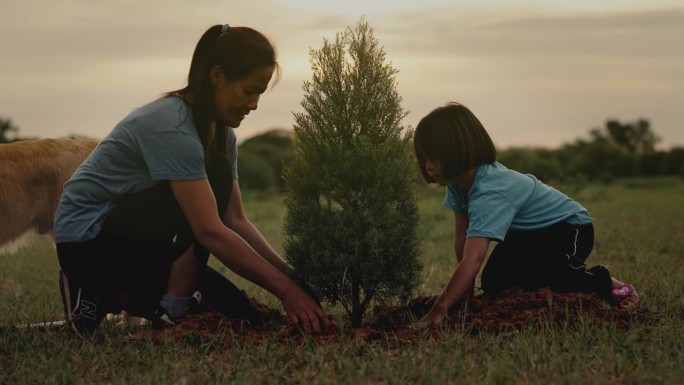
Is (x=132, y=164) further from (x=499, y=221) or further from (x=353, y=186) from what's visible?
(x=499, y=221)

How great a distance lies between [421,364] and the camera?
4074 mm

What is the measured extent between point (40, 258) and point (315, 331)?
8652mm

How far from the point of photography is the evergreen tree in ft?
16.3

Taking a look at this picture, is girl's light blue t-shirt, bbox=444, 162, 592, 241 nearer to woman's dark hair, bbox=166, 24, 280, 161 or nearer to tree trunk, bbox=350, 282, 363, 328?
tree trunk, bbox=350, 282, 363, 328

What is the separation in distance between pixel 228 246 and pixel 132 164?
3.18 ft

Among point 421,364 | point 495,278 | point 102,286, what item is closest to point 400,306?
point 495,278

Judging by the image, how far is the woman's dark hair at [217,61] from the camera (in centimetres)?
483

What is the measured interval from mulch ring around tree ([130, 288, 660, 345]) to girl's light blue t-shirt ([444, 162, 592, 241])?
50 centimetres

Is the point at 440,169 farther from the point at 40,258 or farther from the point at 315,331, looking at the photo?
the point at 40,258

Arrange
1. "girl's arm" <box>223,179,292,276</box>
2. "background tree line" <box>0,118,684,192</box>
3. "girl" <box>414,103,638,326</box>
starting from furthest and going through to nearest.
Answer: "background tree line" <box>0,118,684,192</box>, "girl's arm" <box>223,179,292,276</box>, "girl" <box>414,103,638,326</box>

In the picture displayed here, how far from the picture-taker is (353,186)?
5012mm

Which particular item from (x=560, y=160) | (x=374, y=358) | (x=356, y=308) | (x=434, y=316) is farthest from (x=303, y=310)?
(x=560, y=160)

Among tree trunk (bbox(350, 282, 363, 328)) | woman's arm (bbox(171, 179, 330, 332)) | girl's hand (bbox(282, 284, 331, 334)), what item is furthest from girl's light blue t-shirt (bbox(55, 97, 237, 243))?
tree trunk (bbox(350, 282, 363, 328))

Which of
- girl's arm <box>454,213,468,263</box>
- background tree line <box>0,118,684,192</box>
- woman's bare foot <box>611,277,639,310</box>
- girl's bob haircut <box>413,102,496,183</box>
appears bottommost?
background tree line <box>0,118,684,192</box>
